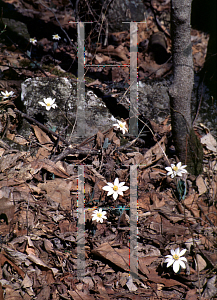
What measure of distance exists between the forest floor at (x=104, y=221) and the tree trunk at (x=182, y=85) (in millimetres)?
205

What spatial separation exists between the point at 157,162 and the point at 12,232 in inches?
64.6

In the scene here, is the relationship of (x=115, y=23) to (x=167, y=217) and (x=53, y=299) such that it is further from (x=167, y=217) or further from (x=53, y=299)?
(x=53, y=299)

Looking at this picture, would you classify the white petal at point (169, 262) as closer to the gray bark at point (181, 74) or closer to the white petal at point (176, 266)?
the white petal at point (176, 266)

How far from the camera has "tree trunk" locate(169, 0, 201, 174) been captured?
2.15m

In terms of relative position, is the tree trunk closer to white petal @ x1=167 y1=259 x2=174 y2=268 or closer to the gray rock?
the gray rock

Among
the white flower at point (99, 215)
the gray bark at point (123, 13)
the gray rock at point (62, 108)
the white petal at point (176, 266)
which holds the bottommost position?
the white petal at point (176, 266)

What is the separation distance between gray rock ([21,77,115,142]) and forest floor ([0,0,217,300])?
138 millimetres

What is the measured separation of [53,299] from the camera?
5.55 feet

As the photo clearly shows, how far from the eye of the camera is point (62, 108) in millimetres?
2625

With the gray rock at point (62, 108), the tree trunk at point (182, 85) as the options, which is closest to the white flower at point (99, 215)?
the gray rock at point (62, 108)

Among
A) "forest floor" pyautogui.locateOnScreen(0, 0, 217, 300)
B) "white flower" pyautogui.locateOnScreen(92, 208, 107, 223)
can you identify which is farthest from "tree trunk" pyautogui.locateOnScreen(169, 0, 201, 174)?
"white flower" pyautogui.locateOnScreen(92, 208, 107, 223)

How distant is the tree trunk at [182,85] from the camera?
2.15 metres

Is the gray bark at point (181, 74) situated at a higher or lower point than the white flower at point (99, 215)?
higher

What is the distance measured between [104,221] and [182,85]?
1.51 m
